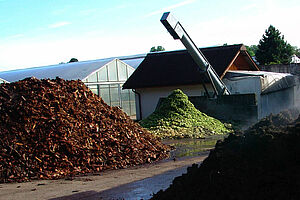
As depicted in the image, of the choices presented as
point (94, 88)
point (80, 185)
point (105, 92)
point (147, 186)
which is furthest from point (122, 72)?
point (147, 186)

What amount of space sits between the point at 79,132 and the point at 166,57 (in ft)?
55.3

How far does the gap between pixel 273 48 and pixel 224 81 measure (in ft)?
95.5

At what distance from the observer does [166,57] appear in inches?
1039

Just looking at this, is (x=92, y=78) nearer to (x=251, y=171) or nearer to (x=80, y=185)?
(x=80, y=185)

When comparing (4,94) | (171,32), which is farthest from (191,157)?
(171,32)

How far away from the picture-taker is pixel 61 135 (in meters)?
9.75

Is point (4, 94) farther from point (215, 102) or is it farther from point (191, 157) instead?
point (215, 102)

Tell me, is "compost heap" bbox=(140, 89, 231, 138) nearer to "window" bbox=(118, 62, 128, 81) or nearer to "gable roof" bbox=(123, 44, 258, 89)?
"gable roof" bbox=(123, 44, 258, 89)

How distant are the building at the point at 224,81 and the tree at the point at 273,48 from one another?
2266cm

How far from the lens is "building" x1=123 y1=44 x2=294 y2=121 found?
18744mm

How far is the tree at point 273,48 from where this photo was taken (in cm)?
4891

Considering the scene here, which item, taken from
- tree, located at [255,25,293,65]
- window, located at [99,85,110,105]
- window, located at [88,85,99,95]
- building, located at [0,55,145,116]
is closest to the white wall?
window, located at [88,85,99,95]

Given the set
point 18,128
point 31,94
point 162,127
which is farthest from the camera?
point 162,127

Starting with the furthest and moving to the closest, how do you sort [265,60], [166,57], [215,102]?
[265,60]
[166,57]
[215,102]
